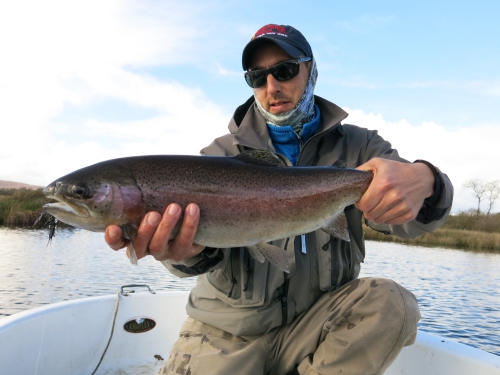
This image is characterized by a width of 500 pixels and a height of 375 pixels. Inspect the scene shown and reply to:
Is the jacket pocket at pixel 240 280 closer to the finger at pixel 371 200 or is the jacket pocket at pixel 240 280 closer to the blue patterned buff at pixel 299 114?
the finger at pixel 371 200

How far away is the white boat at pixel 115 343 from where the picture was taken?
4.07 meters

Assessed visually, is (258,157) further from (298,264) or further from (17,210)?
(17,210)

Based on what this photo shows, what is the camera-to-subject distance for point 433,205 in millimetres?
3162

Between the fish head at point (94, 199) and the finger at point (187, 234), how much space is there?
29cm

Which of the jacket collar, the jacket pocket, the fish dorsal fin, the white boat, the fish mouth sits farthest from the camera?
the white boat

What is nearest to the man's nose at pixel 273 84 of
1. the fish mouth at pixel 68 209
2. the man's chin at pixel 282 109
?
the man's chin at pixel 282 109

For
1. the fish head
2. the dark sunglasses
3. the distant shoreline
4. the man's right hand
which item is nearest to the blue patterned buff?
the dark sunglasses

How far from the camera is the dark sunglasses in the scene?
3.89 meters

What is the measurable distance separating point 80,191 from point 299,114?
220 cm

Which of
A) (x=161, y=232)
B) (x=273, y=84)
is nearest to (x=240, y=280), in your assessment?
(x=161, y=232)

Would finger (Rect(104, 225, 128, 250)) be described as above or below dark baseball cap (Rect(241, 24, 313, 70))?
below

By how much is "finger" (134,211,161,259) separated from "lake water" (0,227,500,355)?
25.1ft

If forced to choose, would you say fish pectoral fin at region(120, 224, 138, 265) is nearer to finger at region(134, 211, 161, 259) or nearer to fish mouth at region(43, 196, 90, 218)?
finger at region(134, 211, 161, 259)

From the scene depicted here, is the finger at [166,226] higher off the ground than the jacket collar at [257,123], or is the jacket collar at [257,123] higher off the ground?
the jacket collar at [257,123]
